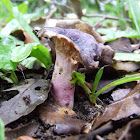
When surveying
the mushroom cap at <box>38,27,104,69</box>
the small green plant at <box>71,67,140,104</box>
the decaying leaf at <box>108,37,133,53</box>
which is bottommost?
the decaying leaf at <box>108,37,133,53</box>

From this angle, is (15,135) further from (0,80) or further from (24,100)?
(0,80)

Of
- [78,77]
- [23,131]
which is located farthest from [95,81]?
[23,131]

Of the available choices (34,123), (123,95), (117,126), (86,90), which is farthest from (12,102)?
(123,95)

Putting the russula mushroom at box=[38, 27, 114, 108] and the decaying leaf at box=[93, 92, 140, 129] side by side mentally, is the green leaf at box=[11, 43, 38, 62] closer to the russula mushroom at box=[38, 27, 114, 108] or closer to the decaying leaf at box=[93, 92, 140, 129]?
the russula mushroom at box=[38, 27, 114, 108]

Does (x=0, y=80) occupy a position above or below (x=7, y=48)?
below

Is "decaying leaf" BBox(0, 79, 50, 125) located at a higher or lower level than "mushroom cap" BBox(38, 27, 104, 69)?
lower

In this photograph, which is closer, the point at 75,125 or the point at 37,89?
the point at 75,125

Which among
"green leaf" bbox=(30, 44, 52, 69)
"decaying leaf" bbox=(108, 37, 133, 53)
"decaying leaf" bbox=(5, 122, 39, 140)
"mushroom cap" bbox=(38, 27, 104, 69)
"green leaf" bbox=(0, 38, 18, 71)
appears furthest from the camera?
"decaying leaf" bbox=(108, 37, 133, 53)

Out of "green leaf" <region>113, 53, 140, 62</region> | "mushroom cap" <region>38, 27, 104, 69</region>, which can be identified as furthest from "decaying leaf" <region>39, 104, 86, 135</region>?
"green leaf" <region>113, 53, 140, 62</region>
